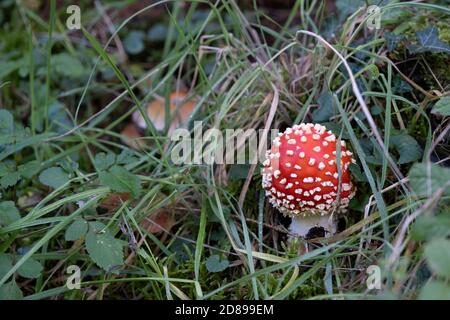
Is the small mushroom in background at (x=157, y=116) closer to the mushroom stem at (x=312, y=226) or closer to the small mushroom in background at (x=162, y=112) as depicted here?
the small mushroom in background at (x=162, y=112)

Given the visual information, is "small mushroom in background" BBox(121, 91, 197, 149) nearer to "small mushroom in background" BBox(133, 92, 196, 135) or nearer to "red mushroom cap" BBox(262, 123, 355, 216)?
"small mushroom in background" BBox(133, 92, 196, 135)

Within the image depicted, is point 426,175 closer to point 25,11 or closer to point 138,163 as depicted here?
point 138,163

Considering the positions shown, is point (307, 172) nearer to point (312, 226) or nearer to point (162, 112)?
point (312, 226)

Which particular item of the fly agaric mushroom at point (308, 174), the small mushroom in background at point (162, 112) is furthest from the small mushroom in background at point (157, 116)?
the fly agaric mushroom at point (308, 174)

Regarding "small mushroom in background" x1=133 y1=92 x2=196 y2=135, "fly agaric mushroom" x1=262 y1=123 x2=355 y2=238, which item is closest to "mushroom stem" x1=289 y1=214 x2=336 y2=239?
"fly agaric mushroom" x1=262 y1=123 x2=355 y2=238

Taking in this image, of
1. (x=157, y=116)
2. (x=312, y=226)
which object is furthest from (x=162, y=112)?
(x=312, y=226)

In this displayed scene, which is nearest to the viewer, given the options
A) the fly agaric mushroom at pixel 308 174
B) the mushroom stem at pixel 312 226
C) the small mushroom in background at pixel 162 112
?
the fly agaric mushroom at pixel 308 174

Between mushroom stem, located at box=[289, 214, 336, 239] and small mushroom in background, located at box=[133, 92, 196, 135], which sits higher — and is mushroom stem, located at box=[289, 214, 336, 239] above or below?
below

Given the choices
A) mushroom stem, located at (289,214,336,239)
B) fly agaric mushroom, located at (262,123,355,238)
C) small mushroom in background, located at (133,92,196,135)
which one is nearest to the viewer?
fly agaric mushroom, located at (262,123,355,238)
